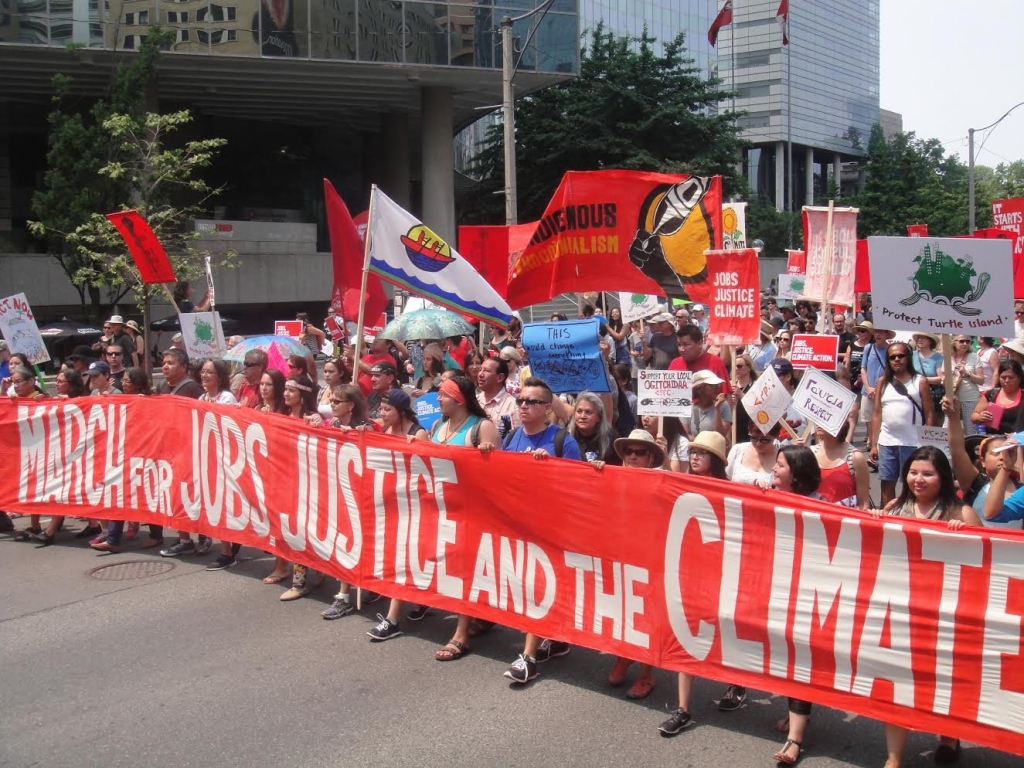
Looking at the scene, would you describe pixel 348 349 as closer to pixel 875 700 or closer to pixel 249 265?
pixel 875 700

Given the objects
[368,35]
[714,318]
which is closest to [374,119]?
[368,35]

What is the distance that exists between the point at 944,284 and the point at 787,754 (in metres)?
2.68

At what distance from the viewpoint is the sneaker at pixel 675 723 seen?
16.3ft

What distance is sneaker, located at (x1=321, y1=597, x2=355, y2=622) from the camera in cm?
677

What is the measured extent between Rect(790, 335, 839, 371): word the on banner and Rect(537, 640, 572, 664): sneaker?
14.0ft

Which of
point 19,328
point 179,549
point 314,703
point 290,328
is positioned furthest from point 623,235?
point 290,328

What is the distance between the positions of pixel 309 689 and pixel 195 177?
3392 cm

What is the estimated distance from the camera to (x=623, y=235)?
349 inches

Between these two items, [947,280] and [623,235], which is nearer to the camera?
[947,280]

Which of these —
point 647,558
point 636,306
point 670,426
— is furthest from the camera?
point 636,306

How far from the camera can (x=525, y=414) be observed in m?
6.22

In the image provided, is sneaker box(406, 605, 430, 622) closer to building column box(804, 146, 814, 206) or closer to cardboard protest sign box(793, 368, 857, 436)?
cardboard protest sign box(793, 368, 857, 436)

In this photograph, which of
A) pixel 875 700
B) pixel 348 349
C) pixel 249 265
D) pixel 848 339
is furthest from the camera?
pixel 249 265

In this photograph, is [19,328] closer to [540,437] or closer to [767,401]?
[540,437]
